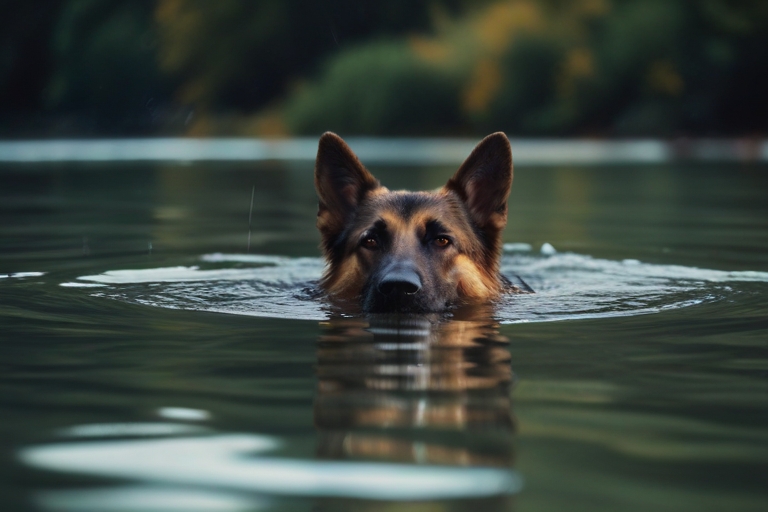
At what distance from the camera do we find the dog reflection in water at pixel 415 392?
3.26 meters

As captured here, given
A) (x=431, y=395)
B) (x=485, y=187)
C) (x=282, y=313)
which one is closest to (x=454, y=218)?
(x=485, y=187)

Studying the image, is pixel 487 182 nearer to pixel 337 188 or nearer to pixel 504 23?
pixel 337 188

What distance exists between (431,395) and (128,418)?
1063mm

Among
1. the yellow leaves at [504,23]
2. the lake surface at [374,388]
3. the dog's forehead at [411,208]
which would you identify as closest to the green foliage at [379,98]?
the yellow leaves at [504,23]

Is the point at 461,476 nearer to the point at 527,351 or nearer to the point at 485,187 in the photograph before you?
the point at 527,351

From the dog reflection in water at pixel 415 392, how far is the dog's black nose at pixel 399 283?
18 centimetres

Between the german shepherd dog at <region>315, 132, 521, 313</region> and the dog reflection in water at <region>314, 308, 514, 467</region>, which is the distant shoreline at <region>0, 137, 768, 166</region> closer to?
the german shepherd dog at <region>315, 132, 521, 313</region>

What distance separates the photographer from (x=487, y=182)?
763 cm

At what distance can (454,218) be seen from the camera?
729 cm

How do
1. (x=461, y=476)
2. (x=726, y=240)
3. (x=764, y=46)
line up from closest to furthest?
Answer: 1. (x=461, y=476)
2. (x=726, y=240)
3. (x=764, y=46)

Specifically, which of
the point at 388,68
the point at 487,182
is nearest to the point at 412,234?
the point at 487,182

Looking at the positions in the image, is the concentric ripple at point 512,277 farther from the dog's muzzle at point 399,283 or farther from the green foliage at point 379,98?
the green foliage at point 379,98

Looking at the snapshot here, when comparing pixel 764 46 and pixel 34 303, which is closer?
pixel 34 303

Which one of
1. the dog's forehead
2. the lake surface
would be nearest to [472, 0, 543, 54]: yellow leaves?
the lake surface
